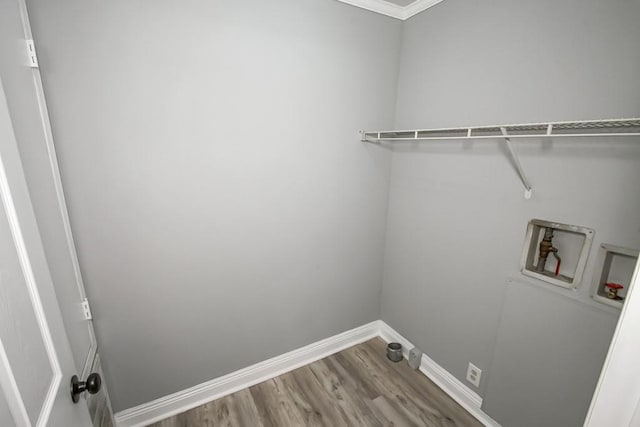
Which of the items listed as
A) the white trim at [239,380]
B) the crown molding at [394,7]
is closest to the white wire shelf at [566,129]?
the crown molding at [394,7]

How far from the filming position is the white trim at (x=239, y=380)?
154cm

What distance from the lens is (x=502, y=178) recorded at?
140 cm

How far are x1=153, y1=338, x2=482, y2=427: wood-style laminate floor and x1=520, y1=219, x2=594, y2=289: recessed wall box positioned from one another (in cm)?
104

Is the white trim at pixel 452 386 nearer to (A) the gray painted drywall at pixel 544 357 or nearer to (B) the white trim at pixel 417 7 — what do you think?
(A) the gray painted drywall at pixel 544 357

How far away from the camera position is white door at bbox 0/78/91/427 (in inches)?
19.2

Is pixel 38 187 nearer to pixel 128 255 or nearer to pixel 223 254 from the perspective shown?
pixel 128 255

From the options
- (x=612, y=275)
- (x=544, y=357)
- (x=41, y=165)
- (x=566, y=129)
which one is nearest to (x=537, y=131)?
(x=566, y=129)

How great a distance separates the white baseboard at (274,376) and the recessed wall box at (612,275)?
3.14 feet

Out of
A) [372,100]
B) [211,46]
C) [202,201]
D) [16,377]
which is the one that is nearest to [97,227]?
[202,201]

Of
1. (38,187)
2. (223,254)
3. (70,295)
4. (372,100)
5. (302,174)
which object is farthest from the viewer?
(372,100)

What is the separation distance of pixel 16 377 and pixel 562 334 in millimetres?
1862

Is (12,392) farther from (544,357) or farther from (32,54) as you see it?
(544,357)

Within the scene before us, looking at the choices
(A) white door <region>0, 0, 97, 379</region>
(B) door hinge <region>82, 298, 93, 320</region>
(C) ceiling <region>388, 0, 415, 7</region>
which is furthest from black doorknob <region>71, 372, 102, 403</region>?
(C) ceiling <region>388, 0, 415, 7</region>

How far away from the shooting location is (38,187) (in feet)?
2.85
